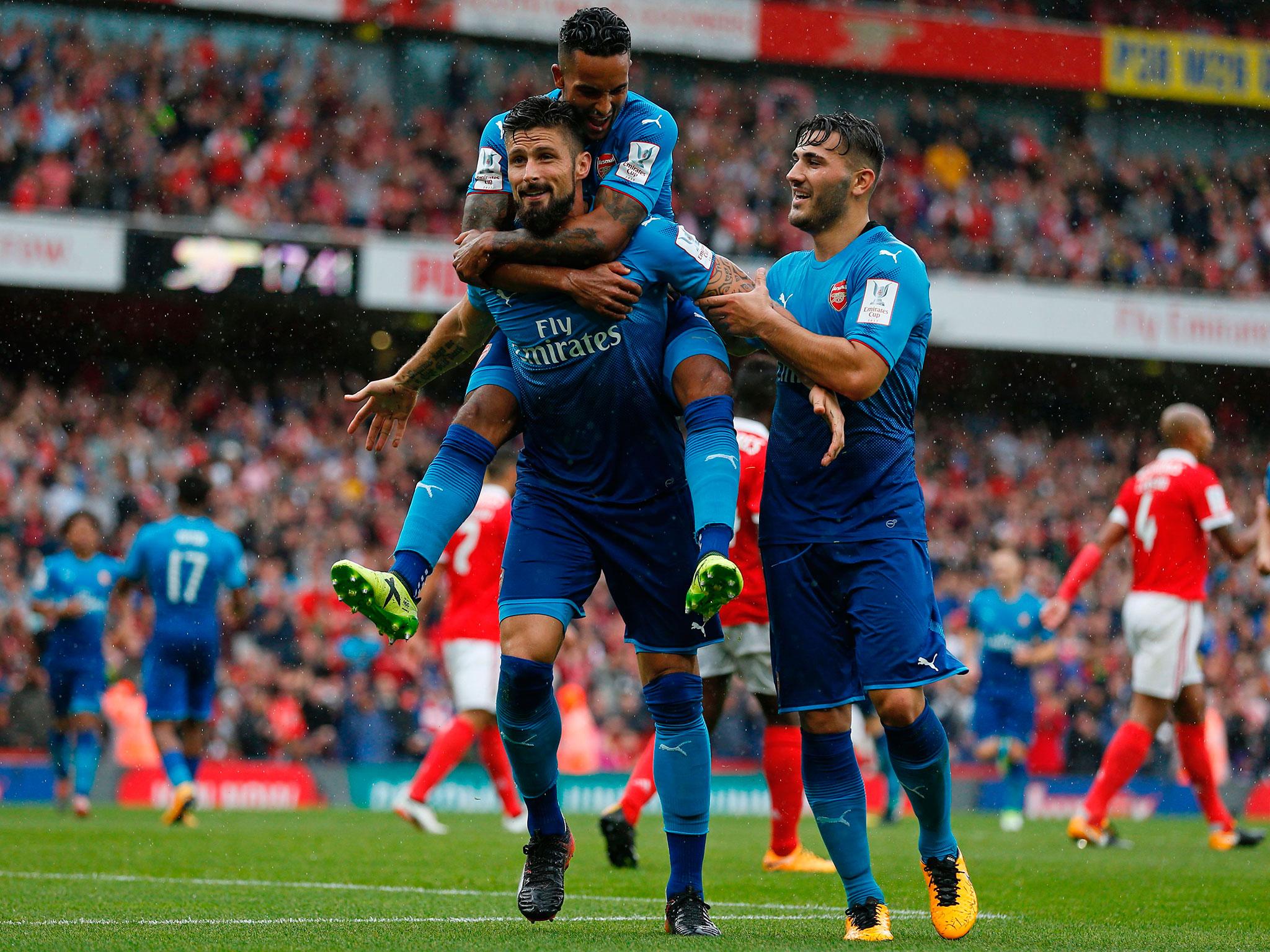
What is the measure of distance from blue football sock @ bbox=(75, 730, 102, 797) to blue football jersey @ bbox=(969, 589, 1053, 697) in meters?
7.10

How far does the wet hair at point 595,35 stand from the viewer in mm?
4836

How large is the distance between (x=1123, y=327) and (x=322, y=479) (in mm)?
12880

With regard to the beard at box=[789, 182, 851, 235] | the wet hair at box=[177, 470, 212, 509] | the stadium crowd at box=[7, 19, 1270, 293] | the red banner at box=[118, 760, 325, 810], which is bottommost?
the red banner at box=[118, 760, 325, 810]

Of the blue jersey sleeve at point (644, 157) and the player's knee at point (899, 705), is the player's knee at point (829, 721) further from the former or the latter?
the blue jersey sleeve at point (644, 157)

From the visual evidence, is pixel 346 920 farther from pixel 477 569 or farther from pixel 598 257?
pixel 477 569

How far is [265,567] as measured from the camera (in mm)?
17344

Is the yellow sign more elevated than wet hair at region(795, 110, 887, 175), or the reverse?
the yellow sign

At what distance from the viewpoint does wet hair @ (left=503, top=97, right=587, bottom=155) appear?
15.9 ft

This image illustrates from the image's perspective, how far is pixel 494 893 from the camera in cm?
632

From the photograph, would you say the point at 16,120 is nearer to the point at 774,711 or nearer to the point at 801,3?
the point at 801,3

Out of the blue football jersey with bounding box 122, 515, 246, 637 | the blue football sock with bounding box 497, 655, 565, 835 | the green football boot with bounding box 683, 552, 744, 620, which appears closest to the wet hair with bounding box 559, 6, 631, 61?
the green football boot with bounding box 683, 552, 744, 620

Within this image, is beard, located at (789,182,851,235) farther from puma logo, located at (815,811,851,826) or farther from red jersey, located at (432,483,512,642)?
red jersey, located at (432,483,512,642)

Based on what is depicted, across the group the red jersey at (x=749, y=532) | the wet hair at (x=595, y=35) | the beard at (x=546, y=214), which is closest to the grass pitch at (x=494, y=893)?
the red jersey at (x=749, y=532)

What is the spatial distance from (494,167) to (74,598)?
7.94 meters
